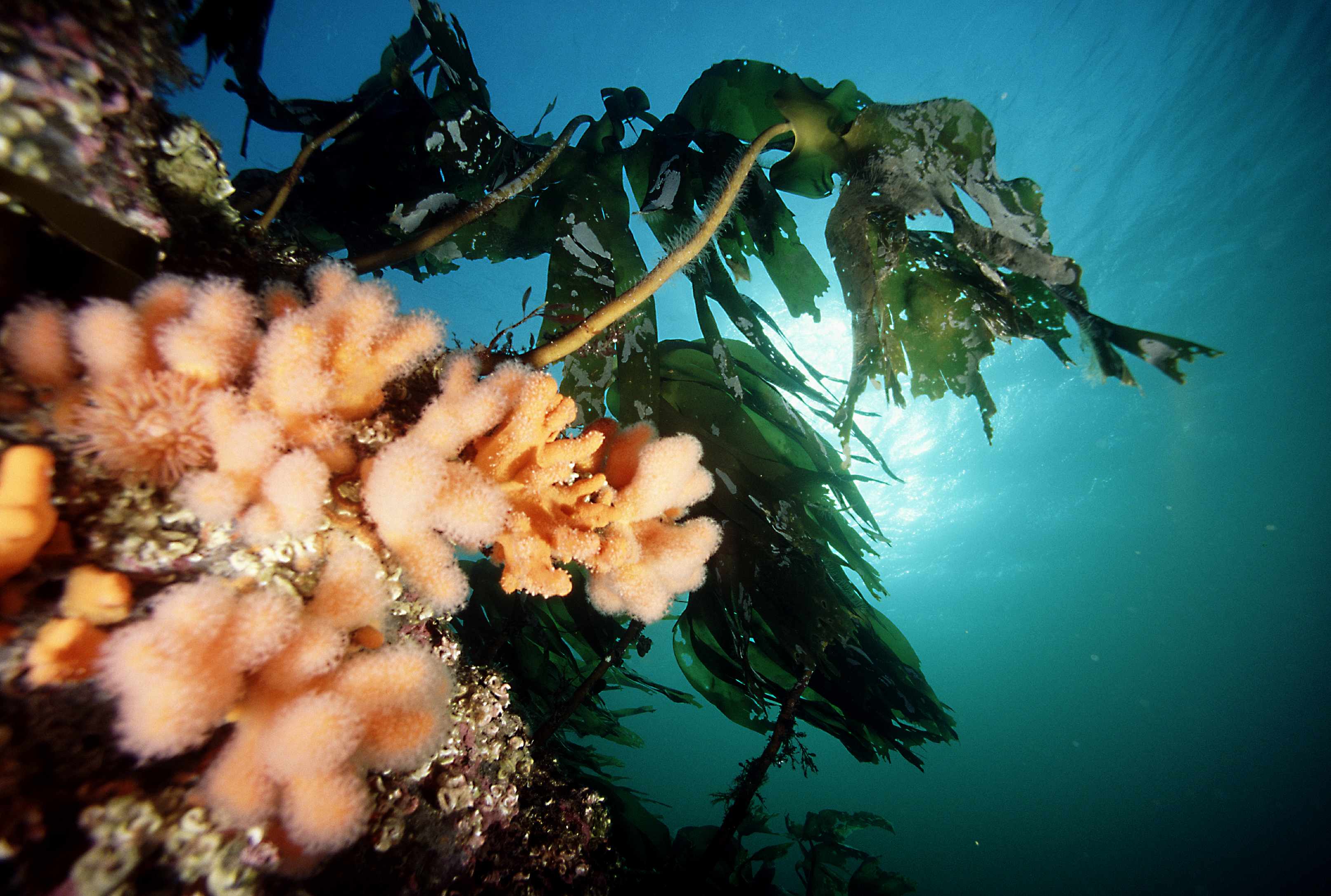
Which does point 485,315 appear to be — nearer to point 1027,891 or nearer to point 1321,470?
point 1027,891

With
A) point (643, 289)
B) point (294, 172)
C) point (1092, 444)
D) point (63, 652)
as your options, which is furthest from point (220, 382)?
point (1092, 444)

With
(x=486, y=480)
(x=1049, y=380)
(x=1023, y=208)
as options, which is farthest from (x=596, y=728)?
(x=1049, y=380)

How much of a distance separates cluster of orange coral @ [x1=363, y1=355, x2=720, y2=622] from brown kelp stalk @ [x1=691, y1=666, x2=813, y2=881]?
1.55 metres

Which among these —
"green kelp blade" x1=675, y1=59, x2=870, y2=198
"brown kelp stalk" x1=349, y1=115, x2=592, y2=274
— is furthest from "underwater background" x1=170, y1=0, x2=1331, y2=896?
"green kelp blade" x1=675, y1=59, x2=870, y2=198

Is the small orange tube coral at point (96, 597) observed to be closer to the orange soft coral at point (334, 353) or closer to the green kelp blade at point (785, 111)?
the orange soft coral at point (334, 353)

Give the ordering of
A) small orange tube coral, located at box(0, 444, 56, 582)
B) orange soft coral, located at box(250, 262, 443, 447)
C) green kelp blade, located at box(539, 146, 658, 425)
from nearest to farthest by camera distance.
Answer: small orange tube coral, located at box(0, 444, 56, 582)
orange soft coral, located at box(250, 262, 443, 447)
green kelp blade, located at box(539, 146, 658, 425)

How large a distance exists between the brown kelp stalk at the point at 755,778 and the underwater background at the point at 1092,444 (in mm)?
1410

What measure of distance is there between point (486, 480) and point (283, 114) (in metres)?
2.66

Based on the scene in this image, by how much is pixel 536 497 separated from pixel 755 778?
245cm

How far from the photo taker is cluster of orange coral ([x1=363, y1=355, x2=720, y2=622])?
112 cm

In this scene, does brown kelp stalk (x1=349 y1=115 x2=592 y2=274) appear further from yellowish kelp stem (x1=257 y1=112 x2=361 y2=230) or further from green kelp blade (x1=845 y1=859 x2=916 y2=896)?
green kelp blade (x1=845 y1=859 x2=916 y2=896)

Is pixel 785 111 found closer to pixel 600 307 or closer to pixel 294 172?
pixel 600 307

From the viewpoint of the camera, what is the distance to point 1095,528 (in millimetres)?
41875

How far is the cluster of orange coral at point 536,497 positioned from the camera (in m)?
1.12
